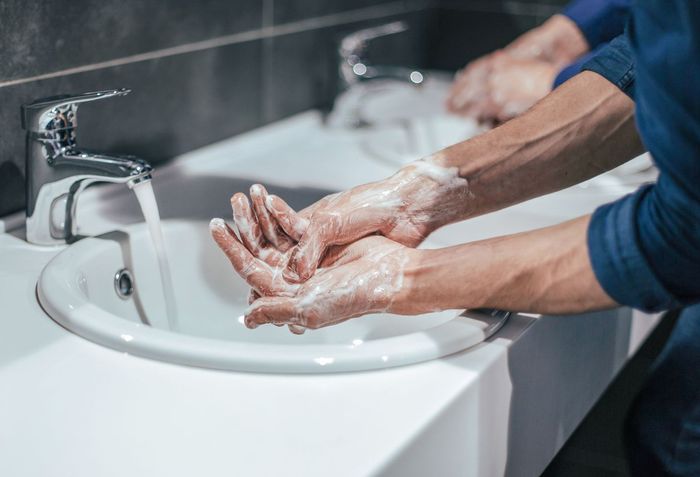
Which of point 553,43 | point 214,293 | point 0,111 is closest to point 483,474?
point 214,293

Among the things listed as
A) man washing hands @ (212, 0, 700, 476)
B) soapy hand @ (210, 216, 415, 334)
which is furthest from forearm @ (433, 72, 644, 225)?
soapy hand @ (210, 216, 415, 334)

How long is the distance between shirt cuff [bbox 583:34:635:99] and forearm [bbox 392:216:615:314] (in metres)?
0.26

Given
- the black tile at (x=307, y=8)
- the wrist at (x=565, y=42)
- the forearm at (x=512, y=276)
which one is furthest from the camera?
the wrist at (x=565, y=42)

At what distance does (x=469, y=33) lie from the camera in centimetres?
198

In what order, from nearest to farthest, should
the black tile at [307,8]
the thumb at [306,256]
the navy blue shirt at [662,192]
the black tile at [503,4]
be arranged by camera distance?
the navy blue shirt at [662,192] → the thumb at [306,256] → the black tile at [307,8] → the black tile at [503,4]

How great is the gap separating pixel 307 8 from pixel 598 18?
517 mm

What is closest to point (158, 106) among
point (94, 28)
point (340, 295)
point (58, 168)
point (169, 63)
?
point (169, 63)

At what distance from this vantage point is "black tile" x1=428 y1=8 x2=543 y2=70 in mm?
1929

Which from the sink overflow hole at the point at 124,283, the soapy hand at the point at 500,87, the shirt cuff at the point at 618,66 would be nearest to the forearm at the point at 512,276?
the shirt cuff at the point at 618,66

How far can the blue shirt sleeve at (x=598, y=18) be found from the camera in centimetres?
145

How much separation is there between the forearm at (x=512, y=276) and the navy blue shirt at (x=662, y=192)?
19 mm

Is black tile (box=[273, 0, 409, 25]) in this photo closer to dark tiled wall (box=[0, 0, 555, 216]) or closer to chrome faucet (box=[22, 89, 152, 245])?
dark tiled wall (box=[0, 0, 555, 216])

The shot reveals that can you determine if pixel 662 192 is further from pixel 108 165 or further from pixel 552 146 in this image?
pixel 108 165

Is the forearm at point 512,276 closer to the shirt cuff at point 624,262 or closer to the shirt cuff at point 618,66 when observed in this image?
the shirt cuff at point 624,262
